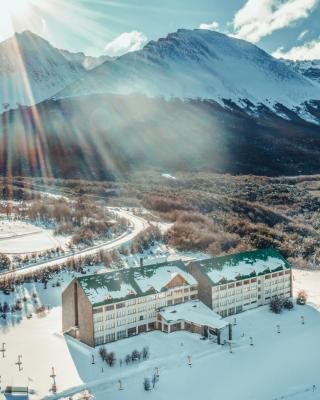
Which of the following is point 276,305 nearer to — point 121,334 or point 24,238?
point 121,334

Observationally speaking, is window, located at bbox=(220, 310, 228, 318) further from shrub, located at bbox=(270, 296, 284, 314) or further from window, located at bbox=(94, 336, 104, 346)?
window, located at bbox=(94, 336, 104, 346)

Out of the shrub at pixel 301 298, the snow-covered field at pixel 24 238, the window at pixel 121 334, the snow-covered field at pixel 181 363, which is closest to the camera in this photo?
the snow-covered field at pixel 181 363

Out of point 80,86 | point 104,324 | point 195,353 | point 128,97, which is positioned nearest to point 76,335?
point 104,324

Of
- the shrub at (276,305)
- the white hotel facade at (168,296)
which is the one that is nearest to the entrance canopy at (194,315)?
the white hotel facade at (168,296)

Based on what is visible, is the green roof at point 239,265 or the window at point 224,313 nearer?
the window at point 224,313

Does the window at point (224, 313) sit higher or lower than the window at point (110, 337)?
lower

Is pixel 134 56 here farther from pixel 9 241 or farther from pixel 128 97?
pixel 9 241

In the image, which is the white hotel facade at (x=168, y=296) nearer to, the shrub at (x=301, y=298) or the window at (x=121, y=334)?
the window at (x=121, y=334)
